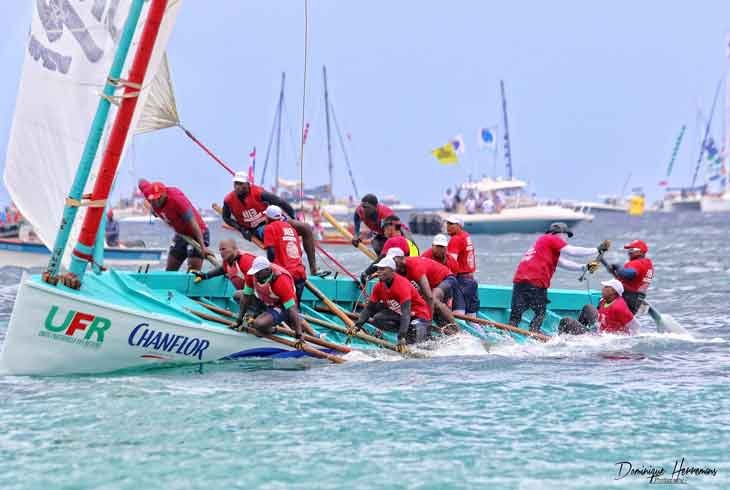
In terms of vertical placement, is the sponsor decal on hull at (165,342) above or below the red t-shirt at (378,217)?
below

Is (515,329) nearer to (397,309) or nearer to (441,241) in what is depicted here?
(441,241)

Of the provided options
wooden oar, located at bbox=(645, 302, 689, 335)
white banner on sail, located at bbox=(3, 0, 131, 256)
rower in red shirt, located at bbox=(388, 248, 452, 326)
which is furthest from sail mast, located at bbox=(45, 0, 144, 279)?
wooden oar, located at bbox=(645, 302, 689, 335)

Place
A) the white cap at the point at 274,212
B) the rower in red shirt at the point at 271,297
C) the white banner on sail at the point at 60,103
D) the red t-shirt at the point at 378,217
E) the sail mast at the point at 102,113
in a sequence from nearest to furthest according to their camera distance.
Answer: the sail mast at the point at 102,113 < the white banner on sail at the point at 60,103 < the rower in red shirt at the point at 271,297 < the white cap at the point at 274,212 < the red t-shirt at the point at 378,217

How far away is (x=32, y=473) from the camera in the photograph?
10.7 metres

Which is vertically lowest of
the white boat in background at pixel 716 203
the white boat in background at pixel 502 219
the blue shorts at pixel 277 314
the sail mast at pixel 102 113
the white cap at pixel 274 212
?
the white boat in background at pixel 716 203

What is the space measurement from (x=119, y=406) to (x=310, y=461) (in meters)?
3.11

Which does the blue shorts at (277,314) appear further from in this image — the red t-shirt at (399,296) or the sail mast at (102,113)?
the sail mast at (102,113)

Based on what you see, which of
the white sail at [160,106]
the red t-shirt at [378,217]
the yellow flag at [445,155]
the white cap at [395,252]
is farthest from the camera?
the yellow flag at [445,155]

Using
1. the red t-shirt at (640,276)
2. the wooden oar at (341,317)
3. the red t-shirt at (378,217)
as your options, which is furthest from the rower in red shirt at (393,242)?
the red t-shirt at (640,276)

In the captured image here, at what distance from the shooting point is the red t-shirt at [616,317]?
18.0 metres

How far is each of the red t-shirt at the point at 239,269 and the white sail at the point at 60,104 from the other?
256cm

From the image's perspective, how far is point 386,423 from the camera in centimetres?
1252

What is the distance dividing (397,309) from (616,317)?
12.7ft
